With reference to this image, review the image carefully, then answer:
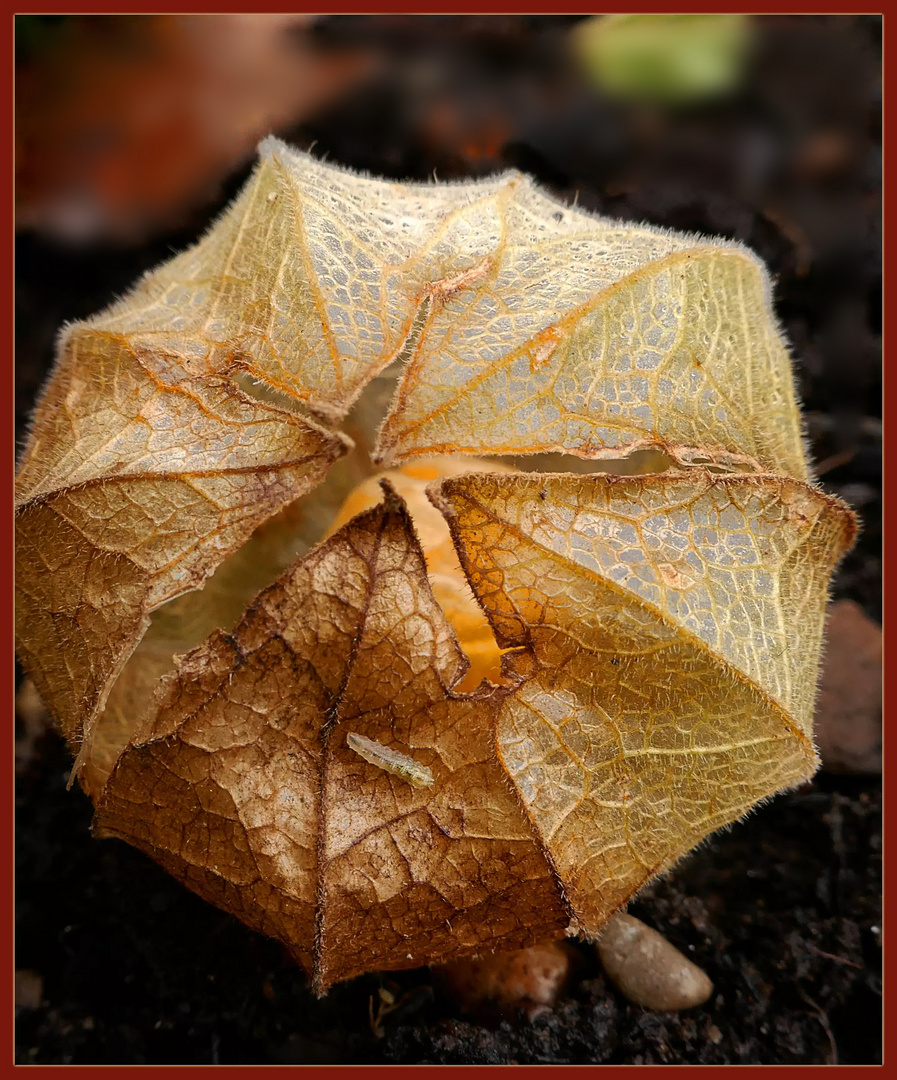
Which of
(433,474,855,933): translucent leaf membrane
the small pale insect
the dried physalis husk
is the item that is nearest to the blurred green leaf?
the dried physalis husk

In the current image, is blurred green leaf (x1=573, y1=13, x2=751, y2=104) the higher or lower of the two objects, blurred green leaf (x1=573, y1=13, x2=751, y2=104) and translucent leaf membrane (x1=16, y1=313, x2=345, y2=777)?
the higher

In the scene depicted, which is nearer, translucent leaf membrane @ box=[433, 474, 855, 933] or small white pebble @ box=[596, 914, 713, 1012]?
translucent leaf membrane @ box=[433, 474, 855, 933]

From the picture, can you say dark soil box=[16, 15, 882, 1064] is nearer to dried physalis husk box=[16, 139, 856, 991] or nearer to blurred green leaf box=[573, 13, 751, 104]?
blurred green leaf box=[573, 13, 751, 104]

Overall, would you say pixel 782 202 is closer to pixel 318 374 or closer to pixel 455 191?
pixel 455 191

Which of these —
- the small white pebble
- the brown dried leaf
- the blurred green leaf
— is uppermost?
the blurred green leaf

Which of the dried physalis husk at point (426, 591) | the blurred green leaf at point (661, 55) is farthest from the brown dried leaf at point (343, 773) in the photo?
the blurred green leaf at point (661, 55)

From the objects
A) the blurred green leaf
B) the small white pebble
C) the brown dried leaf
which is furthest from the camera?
the blurred green leaf
